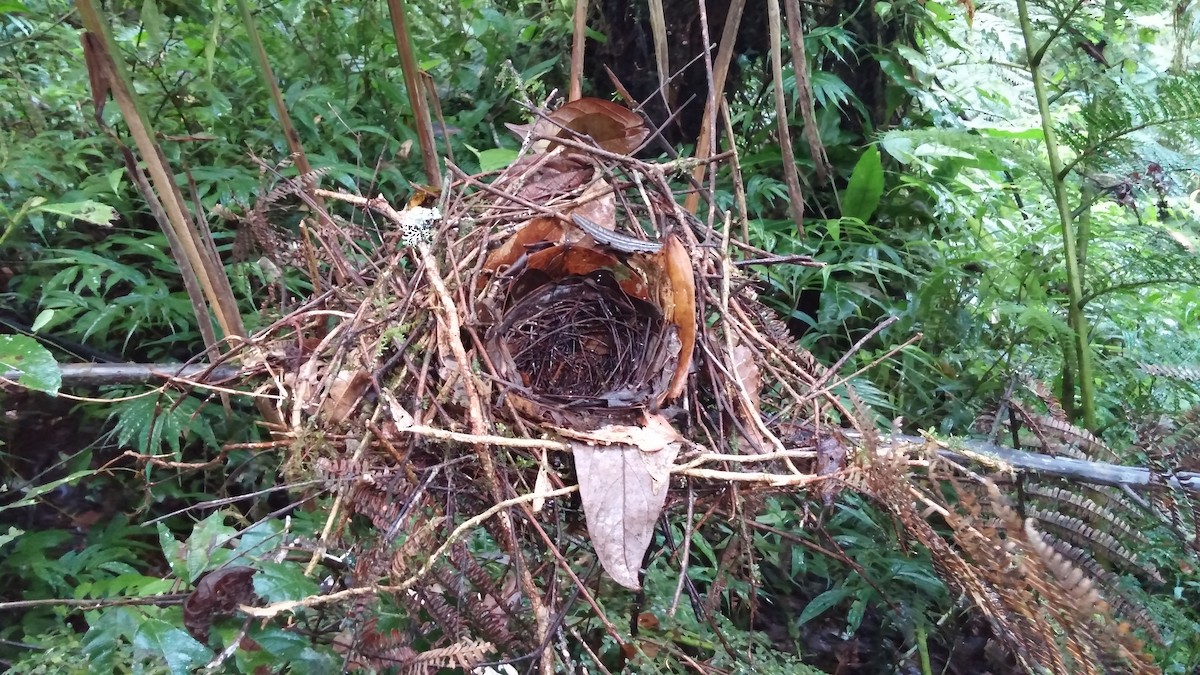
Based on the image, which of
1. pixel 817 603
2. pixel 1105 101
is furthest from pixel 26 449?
pixel 1105 101

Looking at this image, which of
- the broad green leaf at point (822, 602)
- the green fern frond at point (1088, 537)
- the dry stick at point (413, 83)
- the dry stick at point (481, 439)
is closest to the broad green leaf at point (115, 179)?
the dry stick at point (413, 83)

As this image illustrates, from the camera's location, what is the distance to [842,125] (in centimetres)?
162

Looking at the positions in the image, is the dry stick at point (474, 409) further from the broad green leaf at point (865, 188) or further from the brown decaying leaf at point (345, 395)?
the broad green leaf at point (865, 188)

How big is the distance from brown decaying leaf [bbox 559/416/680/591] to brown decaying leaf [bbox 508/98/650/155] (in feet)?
1.29

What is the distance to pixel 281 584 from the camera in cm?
62

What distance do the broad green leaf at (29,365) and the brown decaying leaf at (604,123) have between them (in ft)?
2.02

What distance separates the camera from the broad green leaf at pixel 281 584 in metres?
0.60

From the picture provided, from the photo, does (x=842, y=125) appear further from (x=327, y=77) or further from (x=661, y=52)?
(x=327, y=77)

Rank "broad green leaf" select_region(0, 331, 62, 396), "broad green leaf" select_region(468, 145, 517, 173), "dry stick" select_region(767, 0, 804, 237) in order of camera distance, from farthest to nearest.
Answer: "broad green leaf" select_region(468, 145, 517, 173) → "dry stick" select_region(767, 0, 804, 237) → "broad green leaf" select_region(0, 331, 62, 396)

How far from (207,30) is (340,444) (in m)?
1.15

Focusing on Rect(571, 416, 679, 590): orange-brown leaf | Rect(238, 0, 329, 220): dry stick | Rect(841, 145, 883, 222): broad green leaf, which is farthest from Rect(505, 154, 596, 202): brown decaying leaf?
Rect(841, 145, 883, 222): broad green leaf

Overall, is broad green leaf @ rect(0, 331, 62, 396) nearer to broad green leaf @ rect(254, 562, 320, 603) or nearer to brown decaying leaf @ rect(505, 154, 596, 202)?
broad green leaf @ rect(254, 562, 320, 603)

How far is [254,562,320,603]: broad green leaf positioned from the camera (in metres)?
0.60

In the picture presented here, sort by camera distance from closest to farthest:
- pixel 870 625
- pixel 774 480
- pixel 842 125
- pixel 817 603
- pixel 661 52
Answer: pixel 774 480 → pixel 661 52 → pixel 817 603 → pixel 870 625 → pixel 842 125
